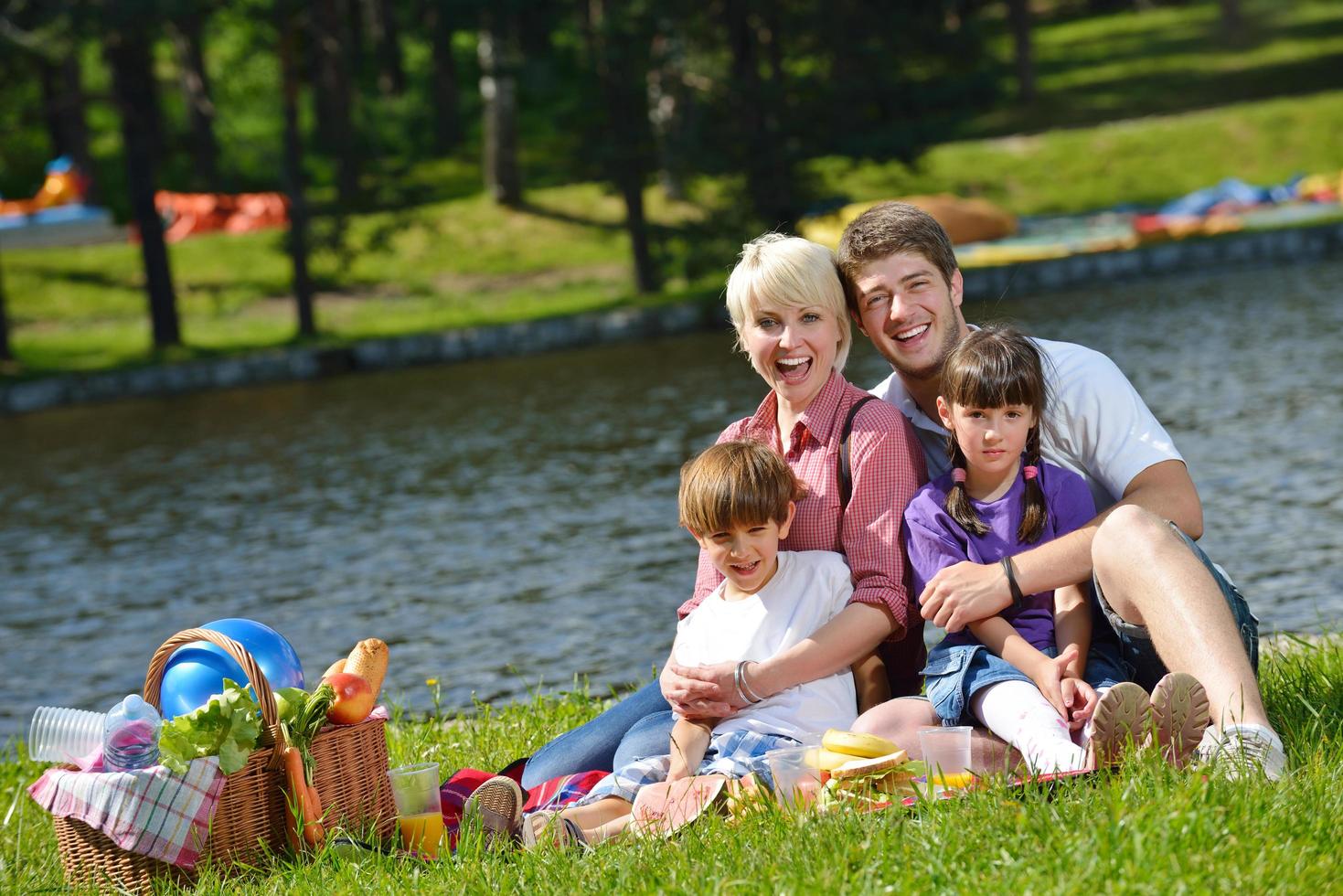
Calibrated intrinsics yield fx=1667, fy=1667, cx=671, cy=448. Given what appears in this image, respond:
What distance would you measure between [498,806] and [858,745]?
101cm

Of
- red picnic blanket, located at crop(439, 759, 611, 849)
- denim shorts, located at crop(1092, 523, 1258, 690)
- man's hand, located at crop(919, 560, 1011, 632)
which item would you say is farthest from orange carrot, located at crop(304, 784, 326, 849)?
denim shorts, located at crop(1092, 523, 1258, 690)

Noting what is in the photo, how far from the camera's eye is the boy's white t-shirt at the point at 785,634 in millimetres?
4492

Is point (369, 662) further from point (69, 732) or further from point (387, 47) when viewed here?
point (387, 47)

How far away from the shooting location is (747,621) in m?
4.64

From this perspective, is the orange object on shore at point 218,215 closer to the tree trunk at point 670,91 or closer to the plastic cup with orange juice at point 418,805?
the tree trunk at point 670,91

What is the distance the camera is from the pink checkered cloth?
4.24 metres

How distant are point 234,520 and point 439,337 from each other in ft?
33.2

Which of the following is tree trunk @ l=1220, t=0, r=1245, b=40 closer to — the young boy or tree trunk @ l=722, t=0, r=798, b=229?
tree trunk @ l=722, t=0, r=798, b=229

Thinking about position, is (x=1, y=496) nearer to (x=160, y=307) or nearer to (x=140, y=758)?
(x=160, y=307)

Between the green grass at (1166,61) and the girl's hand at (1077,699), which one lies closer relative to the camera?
the girl's hand at (1077,699)

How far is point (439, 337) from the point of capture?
926 inches

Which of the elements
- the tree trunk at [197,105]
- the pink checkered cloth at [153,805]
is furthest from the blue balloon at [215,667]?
the tree trunk at [197,105]

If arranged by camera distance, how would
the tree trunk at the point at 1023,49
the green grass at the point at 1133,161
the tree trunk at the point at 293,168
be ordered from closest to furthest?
1. the tree trunk at the point at 293,168
2. the green grass at the point at 1133,161
3. the tree trunk at the point at 1023,49

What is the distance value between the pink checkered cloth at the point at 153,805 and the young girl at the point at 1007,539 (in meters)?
1.93
